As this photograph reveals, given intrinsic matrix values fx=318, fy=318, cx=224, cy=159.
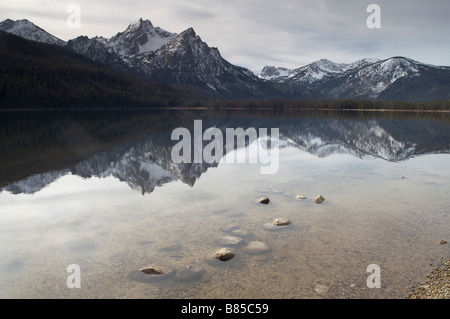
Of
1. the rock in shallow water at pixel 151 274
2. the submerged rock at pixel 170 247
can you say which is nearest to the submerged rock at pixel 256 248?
the submerged rock at pixel 170 247

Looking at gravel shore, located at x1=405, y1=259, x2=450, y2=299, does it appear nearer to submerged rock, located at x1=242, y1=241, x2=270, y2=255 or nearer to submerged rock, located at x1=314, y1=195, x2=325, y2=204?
submerged rock, located at x1=242, y1=241, x2=270, y2=255

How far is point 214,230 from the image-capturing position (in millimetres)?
16297

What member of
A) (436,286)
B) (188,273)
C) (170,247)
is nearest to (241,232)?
(170,247)

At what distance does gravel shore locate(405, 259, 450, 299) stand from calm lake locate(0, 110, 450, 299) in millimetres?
332

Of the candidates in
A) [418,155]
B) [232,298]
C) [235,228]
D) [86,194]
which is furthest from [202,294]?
[418,155]

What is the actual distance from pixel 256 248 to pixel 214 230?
2909 mm

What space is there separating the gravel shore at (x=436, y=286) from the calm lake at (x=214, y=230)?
0.33m

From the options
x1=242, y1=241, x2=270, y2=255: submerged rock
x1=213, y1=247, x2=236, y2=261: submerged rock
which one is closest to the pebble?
x1=242, y1=241, x2=270, y2=255: submerged rock

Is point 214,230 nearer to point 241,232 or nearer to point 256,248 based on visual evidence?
point 241,232

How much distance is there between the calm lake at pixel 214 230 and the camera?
11328 millimetres

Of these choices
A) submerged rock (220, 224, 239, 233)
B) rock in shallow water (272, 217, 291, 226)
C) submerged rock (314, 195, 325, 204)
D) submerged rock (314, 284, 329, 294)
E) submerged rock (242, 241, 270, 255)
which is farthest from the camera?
submerged rock (314, 195, 325, 204)

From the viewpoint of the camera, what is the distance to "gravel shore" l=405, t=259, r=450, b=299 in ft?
32.5

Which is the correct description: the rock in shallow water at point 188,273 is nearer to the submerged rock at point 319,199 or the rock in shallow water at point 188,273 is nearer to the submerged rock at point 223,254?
the submerged rock at point 223,254
